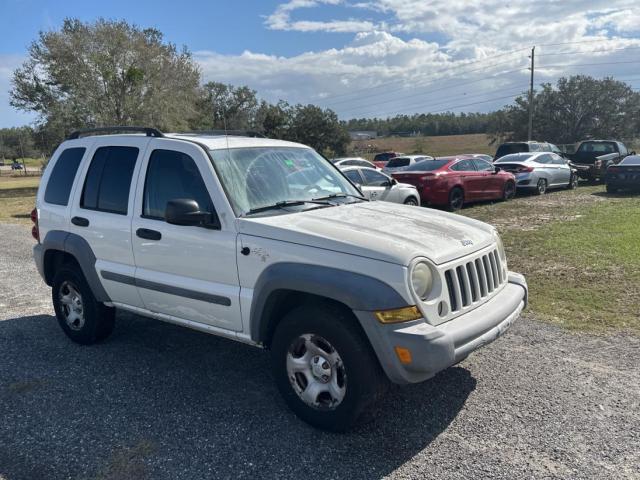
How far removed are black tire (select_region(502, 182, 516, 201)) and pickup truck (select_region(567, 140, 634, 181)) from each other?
5.99m

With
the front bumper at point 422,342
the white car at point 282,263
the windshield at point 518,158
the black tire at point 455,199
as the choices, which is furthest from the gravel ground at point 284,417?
the windshield at point 518,158

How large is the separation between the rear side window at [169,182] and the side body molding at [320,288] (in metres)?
0.89

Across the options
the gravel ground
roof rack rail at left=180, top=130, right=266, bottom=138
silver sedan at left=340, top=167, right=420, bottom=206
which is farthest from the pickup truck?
roof rack rail at left=180, top=130, right=266, bottom=138

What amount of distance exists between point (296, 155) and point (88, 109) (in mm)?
28422

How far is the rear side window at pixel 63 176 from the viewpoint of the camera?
5223mm

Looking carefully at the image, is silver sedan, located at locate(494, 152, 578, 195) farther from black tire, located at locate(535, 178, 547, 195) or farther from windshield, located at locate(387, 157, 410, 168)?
windshield, located at locate(387, 157, 410, 168)

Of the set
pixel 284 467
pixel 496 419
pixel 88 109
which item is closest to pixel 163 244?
pixel 284 467

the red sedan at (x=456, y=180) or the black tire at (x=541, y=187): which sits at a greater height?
the red sedan at (x=456, y=180)

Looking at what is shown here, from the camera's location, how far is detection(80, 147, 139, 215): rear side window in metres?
4.66

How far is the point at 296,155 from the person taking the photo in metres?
4.80

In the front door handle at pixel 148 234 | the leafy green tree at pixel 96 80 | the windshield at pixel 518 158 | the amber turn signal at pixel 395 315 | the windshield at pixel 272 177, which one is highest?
the leafy green tree at pixel 96 80

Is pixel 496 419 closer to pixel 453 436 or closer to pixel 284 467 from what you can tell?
pixel 453 436

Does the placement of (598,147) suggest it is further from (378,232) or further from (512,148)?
(378,232)

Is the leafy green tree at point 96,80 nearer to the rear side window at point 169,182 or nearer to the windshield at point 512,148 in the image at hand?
the windshield at point 512,148
